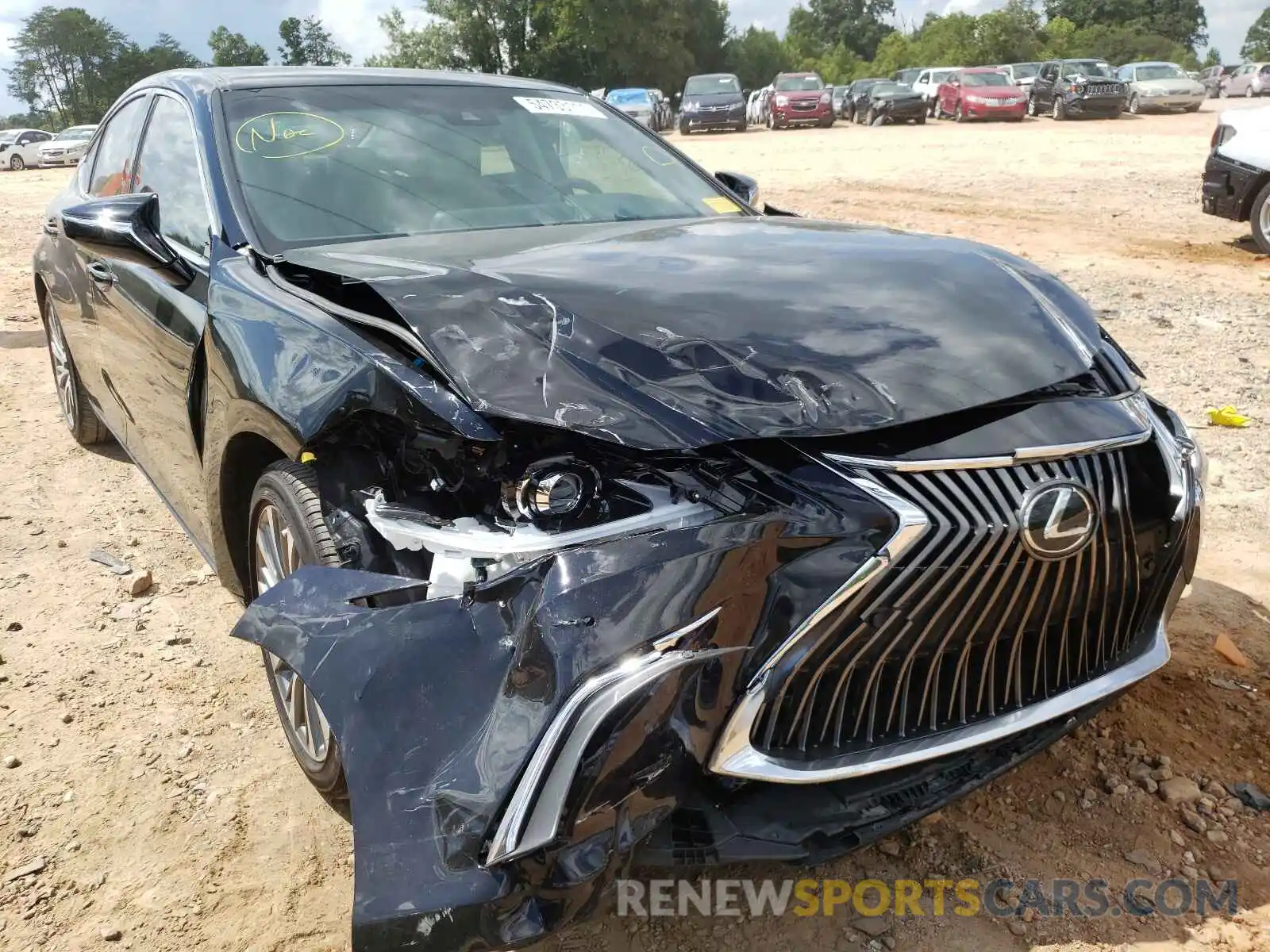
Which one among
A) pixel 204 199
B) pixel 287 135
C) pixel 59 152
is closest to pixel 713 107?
pixel 59 152

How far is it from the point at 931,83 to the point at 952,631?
31.8 meters

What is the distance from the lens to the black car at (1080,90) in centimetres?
2528

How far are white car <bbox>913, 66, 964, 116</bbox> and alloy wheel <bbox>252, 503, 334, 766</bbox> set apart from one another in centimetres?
2932

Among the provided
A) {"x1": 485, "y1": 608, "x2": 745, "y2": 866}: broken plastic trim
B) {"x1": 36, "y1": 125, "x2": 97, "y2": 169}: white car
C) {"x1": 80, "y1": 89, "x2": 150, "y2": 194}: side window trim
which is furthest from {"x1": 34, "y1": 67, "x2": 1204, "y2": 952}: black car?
{"x1": 36, "y1": 125, "x2": 97, "y2": 169}: white car

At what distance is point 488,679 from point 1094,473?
3.78ft

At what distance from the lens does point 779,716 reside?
169cm

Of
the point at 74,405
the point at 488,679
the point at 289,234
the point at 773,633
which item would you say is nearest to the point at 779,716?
the point at 773,633

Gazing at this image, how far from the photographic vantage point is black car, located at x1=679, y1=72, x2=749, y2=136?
2798 centimetres

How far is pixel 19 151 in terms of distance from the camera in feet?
105

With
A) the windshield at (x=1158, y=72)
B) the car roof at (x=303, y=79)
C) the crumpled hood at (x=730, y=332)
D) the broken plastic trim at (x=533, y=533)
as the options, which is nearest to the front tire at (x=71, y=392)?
the car roof at (x=303, y=79)

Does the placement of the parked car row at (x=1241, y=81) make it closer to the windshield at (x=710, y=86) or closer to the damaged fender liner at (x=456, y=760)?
the windshield at (x=710, y=86)

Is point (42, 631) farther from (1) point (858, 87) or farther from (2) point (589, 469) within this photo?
(1) point (858, 87)

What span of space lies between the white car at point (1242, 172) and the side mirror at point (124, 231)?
28.0 ft

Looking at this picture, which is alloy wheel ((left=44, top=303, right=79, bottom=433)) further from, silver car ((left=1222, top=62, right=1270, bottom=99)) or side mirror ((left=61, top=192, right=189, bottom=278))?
silver car ((left=1222, top=62, right=1270, bottom=99))
